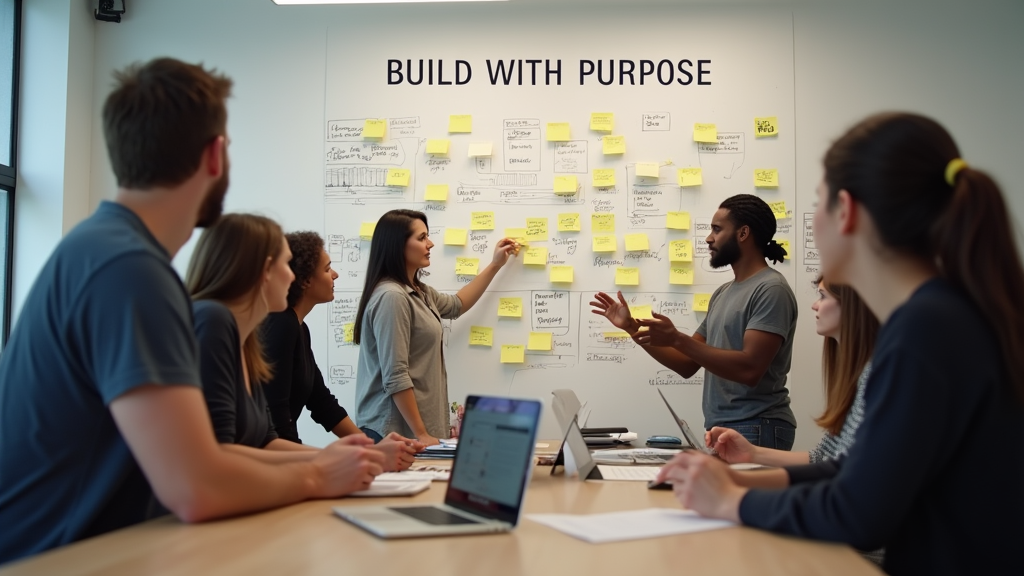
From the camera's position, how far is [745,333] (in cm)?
323

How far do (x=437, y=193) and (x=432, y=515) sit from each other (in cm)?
266

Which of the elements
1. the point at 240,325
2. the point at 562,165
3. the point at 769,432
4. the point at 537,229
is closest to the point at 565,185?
the point at 562,165

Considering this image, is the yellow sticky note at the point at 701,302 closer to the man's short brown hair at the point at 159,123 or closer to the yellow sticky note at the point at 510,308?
the yellow sticky note at the point at 510,308

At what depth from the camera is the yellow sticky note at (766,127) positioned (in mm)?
3930

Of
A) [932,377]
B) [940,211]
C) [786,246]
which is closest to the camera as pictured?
[932,377]

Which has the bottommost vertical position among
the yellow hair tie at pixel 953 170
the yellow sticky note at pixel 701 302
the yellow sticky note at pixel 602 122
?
the yellow sticky note at pixel 701 302

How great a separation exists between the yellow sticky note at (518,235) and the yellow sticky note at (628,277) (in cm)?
47

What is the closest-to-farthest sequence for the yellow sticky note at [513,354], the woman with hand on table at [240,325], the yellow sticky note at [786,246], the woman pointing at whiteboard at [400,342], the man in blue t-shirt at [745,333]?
the woman with hand on table at [240,325] < the man in blue t-shirt at [745,333] < the woman pointing at whiteboard at [400,342] < the yellow sticky note at [786,246] < the yellow sticky note at [513,354]

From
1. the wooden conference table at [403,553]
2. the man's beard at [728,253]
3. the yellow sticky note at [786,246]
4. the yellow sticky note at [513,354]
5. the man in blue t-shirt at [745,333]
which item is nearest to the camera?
the wooden conference table at [403,553]

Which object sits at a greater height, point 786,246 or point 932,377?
point 786,246

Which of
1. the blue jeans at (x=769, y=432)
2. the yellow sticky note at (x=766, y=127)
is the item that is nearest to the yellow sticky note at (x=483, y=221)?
the yellow sticky note at (x=766, y=127)

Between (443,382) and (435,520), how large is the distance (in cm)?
224

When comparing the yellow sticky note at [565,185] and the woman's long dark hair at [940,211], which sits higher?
the yellow sticky note at [565,185]

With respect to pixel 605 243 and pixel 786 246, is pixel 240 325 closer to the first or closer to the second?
pixel 605 243
